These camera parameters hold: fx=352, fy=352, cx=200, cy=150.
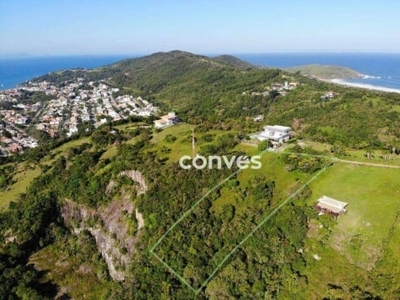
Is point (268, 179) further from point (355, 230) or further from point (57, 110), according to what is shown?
point (57, 110)

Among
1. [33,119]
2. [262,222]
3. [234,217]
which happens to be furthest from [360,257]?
[33,119]

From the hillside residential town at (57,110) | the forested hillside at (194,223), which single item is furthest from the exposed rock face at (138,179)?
the hillside residential town at (57,110)

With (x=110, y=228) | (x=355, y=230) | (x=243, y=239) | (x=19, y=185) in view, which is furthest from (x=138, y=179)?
(x=355, y=230)

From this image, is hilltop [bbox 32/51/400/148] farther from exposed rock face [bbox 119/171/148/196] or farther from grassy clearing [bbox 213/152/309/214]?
exposed rock face [bbox 119/171/148/196]

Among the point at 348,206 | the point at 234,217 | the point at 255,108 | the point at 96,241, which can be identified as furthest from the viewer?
the point at 255,108

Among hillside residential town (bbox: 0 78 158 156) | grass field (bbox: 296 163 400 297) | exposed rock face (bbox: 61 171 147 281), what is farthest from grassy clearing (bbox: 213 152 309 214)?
hillside residential town (bbox: 0 78 158 156)

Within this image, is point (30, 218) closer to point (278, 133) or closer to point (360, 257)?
point (278, 133)
